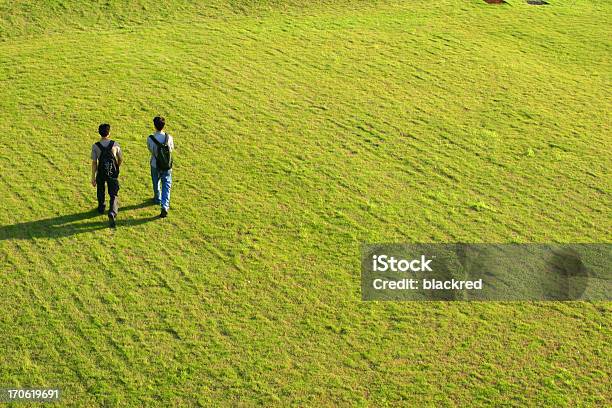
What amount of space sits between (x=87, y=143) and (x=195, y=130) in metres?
2.68

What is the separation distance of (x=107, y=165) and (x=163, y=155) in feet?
3.49

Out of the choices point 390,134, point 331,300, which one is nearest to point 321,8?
point 390,134

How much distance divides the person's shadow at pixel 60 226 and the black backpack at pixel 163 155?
1319 millimetres

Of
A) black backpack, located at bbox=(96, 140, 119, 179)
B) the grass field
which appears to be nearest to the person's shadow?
the grass field

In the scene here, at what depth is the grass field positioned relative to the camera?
11211 mm

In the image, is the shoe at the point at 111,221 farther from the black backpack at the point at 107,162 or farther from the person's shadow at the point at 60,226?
the black backpack at the point at 107,162

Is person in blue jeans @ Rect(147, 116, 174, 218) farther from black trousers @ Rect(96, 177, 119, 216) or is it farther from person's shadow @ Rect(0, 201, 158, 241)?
black trousers @ Rect(96, 177, 119, 216)

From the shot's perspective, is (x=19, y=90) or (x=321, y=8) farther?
(x=321, y=8)

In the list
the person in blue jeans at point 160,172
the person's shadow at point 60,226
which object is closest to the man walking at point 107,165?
the person's shadow at point 60,226

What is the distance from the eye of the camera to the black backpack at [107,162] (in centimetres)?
1346

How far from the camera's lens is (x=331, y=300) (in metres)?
12.7

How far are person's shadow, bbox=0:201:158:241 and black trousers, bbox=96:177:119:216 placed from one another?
1.05 ft

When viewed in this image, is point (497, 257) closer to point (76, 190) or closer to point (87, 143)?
point (76, 190)

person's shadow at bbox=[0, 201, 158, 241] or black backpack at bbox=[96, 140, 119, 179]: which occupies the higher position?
black backpack at bbox=[96, 140, 119, 179]
